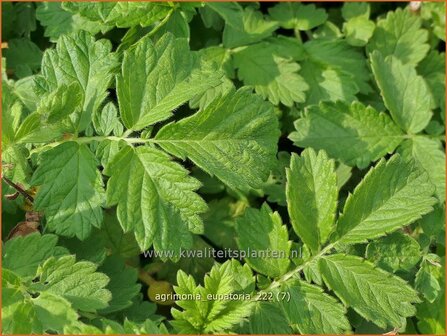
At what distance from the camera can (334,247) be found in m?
2.54

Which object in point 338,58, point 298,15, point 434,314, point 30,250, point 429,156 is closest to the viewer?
point 30,250

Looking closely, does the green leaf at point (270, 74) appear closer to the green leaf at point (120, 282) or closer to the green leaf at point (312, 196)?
the green leaf at point (312, 196)

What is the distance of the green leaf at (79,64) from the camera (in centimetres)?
248

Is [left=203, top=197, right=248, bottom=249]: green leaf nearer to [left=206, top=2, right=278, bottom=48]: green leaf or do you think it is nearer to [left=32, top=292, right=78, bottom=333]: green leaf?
[left=206, top=2, right=278, bottom=48]: green leaf

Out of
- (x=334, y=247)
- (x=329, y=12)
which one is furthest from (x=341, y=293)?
(x=329, y=12)

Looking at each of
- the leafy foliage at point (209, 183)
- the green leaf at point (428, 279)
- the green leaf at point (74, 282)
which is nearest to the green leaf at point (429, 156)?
the leafy foliage at point (209, 183)

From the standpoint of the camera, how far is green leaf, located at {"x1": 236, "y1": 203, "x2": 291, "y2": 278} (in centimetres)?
256

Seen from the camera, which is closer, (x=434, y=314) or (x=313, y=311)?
(x=313, y=311)

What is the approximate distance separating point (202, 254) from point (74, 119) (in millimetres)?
903

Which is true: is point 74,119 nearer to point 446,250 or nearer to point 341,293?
point 341,293

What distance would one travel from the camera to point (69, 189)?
2381mm

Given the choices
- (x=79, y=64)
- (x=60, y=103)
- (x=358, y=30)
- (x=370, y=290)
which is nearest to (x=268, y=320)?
(x=370, y=290)

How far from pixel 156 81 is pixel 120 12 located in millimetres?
392

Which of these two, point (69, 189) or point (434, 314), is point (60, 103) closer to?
point (69, 189)
